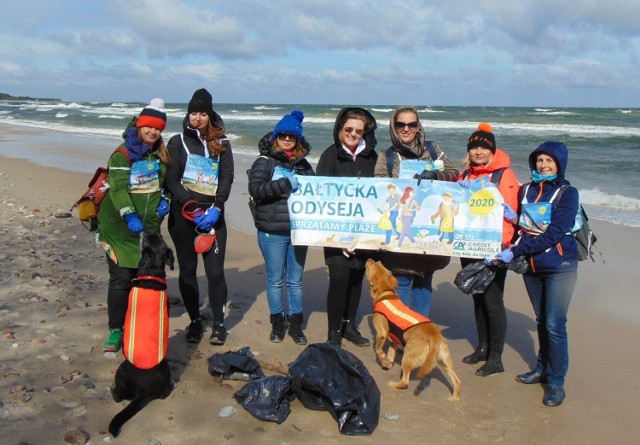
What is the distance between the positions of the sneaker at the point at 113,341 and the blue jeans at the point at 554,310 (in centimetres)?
384

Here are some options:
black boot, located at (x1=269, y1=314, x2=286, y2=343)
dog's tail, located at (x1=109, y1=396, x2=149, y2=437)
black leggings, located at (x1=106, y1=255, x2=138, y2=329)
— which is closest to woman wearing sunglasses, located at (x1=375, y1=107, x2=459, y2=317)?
black boot, located at (x1=269, y1=314, x2=286, y2=343)

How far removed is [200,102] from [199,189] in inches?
32.8

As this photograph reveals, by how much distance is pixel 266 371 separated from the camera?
16.0ft

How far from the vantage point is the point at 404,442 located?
3.87 meters

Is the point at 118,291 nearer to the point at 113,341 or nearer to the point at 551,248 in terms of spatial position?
the point at 113,341

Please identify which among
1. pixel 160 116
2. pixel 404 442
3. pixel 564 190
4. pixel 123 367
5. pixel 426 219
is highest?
pixel 160 116

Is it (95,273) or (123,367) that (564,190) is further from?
(95,273)

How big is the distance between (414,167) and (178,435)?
10.4 ft

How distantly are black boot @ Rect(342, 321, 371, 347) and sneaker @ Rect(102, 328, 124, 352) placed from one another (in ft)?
7.48

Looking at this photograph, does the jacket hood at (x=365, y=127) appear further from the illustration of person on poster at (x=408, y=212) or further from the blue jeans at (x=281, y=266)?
the blue jeans at (x=281, y=266)

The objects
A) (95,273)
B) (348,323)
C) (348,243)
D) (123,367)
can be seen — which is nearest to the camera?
(123,367)

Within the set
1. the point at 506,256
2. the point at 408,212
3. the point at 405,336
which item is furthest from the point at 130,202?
the point at 506,256

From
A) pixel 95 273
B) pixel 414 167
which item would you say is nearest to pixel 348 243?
pixel 414 167

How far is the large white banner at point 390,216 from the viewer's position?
16.2 feet
